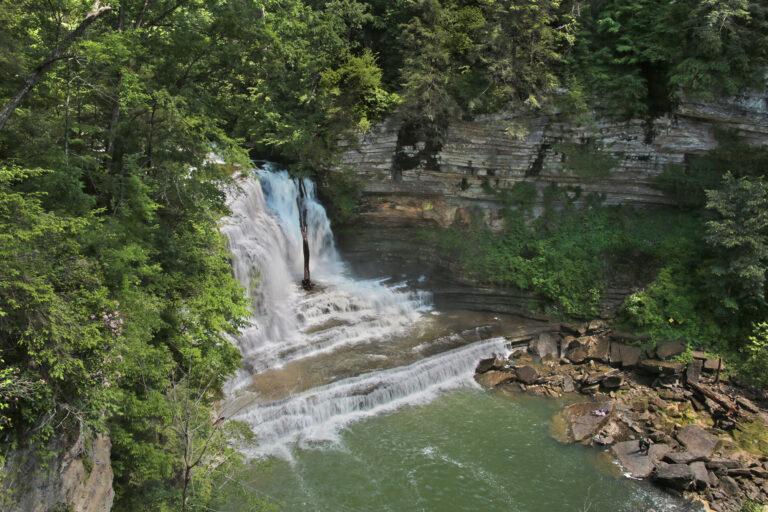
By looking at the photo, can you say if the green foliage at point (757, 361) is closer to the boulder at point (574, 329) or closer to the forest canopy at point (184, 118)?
the forest canopy at point (184, 118)

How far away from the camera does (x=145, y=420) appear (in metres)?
8.09

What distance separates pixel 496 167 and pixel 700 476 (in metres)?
11.6

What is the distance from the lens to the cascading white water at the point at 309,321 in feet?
41.3

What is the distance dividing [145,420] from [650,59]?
1786cm

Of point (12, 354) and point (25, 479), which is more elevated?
point (12, 354)

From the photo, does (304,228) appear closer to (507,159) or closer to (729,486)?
(507,159)

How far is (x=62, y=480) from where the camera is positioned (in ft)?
21.1

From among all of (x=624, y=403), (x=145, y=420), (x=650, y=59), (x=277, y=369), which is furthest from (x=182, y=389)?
(x=650, y=59)

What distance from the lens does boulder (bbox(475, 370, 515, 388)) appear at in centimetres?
1482

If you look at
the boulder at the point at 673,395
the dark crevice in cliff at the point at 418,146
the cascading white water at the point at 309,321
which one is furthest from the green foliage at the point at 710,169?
the cascading white water at the point at 309,321

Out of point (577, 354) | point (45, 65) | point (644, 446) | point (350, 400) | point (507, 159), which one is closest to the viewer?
point (45, 65)

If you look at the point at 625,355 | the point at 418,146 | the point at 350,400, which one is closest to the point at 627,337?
the point at 625,355

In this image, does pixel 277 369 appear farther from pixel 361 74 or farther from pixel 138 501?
pixel 361 74

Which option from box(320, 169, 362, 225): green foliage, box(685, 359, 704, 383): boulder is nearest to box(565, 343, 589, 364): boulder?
box(685, 359, 704, 383): boulder
